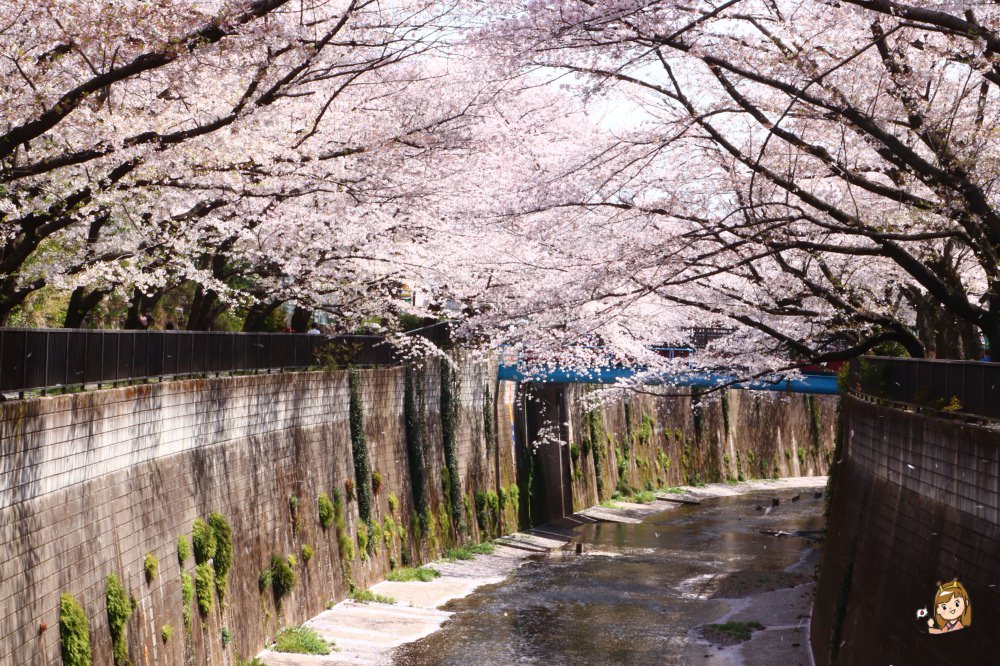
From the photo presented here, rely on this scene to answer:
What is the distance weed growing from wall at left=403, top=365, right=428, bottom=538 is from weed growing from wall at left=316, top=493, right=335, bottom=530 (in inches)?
215

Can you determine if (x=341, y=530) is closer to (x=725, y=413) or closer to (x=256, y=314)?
(x=256, y=314)

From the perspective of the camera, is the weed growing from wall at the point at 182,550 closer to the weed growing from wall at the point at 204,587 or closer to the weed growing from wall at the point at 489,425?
the weed growing from wall at the point at 204,587

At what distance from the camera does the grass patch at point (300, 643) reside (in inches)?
766

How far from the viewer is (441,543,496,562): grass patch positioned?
29741 mm

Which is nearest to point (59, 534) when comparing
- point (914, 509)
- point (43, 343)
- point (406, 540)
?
point (43, 343)

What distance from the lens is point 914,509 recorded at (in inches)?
521

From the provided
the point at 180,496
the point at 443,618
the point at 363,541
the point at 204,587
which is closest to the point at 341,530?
the point at 363,541

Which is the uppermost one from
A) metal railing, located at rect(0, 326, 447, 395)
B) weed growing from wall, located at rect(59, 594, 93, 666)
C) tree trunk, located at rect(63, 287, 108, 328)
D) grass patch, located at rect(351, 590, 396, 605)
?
tree trunk, located at rect(63, 287, 108, 328)

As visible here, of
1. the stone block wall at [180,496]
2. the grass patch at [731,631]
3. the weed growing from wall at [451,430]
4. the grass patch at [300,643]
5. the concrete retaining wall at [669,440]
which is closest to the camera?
the stone block wall at [180,496]

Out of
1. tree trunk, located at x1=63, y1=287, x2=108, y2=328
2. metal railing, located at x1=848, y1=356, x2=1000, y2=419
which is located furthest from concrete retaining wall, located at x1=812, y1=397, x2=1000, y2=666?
tree trunk, located at x1=63, y1=287, x2=108, y2=328

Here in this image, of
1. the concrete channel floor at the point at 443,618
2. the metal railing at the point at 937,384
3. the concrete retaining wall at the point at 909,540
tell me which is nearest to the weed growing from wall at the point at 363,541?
the concrete channel floor at the point at 443,618

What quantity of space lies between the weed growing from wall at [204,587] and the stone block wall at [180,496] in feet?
0.56

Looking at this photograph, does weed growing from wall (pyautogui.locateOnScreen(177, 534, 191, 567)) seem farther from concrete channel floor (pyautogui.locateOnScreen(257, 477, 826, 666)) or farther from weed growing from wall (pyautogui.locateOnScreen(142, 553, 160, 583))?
concrete channel floor (pyautogui.locateOnScreen(257, 477, 826, 666))

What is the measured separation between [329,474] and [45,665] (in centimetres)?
1246
